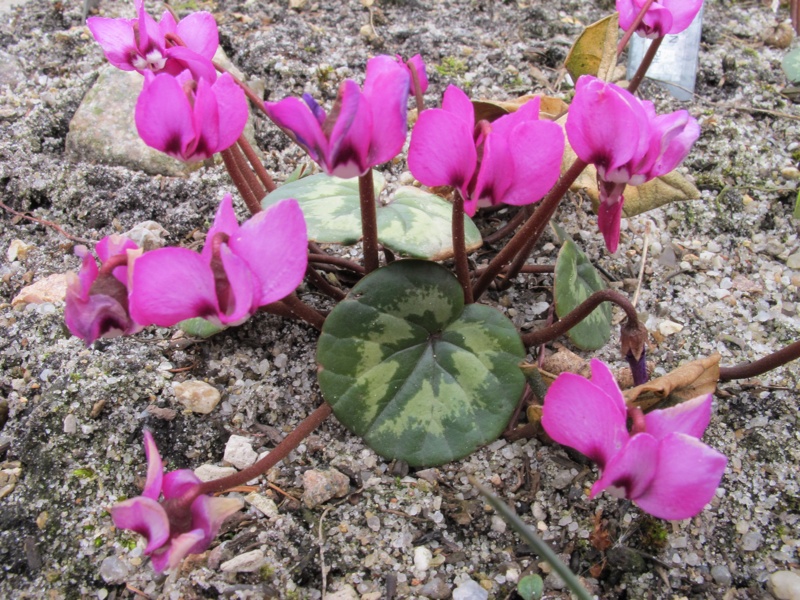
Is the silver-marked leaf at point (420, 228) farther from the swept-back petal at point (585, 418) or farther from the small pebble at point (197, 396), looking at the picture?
the small pebble at point (197, 396)

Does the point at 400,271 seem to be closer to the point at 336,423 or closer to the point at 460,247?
the point at 460,247

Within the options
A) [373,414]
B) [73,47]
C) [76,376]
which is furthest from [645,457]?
[73,47]

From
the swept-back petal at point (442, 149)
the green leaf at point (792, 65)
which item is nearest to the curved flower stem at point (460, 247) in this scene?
the swept-back petal at point (442, 149)

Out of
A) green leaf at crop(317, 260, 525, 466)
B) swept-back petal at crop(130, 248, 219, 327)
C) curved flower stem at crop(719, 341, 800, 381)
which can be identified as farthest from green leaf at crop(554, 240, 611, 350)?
swept-back petal at crop(130, 248, 219, 327)

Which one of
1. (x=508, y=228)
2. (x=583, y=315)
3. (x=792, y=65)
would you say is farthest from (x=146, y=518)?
(x=792, y=65)

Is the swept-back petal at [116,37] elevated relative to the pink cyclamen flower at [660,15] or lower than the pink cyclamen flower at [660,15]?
lower

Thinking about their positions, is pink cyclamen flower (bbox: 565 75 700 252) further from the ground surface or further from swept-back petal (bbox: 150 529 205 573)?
swept-back petal (bbox: 150 529 205 573)
